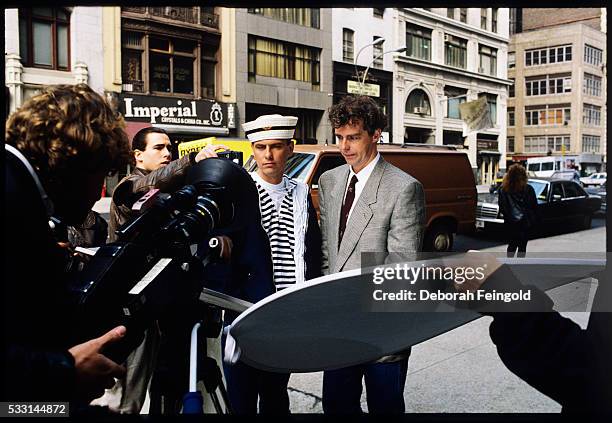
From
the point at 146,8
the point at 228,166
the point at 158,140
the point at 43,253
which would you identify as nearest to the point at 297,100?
the point at 158,140

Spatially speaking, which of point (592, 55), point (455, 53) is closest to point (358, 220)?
point (592, 55)

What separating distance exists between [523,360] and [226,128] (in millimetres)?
1396

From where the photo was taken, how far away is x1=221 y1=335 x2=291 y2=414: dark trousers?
2.02 m

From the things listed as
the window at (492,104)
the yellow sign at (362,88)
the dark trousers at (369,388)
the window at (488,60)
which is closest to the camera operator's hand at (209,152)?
the yellow sign at (362,88)

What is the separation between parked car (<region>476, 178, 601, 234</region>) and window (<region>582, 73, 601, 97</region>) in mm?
463

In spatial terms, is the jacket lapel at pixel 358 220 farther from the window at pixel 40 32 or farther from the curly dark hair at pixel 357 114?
the window at pixel 40 32

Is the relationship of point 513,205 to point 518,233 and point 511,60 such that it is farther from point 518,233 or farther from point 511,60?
point 511,60

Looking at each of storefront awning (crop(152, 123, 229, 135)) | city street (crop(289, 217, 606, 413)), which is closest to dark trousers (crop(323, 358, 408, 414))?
city street (crop(289, 217, 606, 413))

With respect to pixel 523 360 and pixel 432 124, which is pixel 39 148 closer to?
pixel 523 360

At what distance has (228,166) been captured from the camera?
145 cm

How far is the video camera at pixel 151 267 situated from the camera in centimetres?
114

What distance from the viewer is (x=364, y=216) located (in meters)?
2.03

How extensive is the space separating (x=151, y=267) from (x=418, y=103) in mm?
1830

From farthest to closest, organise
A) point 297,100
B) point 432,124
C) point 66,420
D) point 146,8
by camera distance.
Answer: point 432,124 < point 297,100 < point 146,8 < point 66,420
